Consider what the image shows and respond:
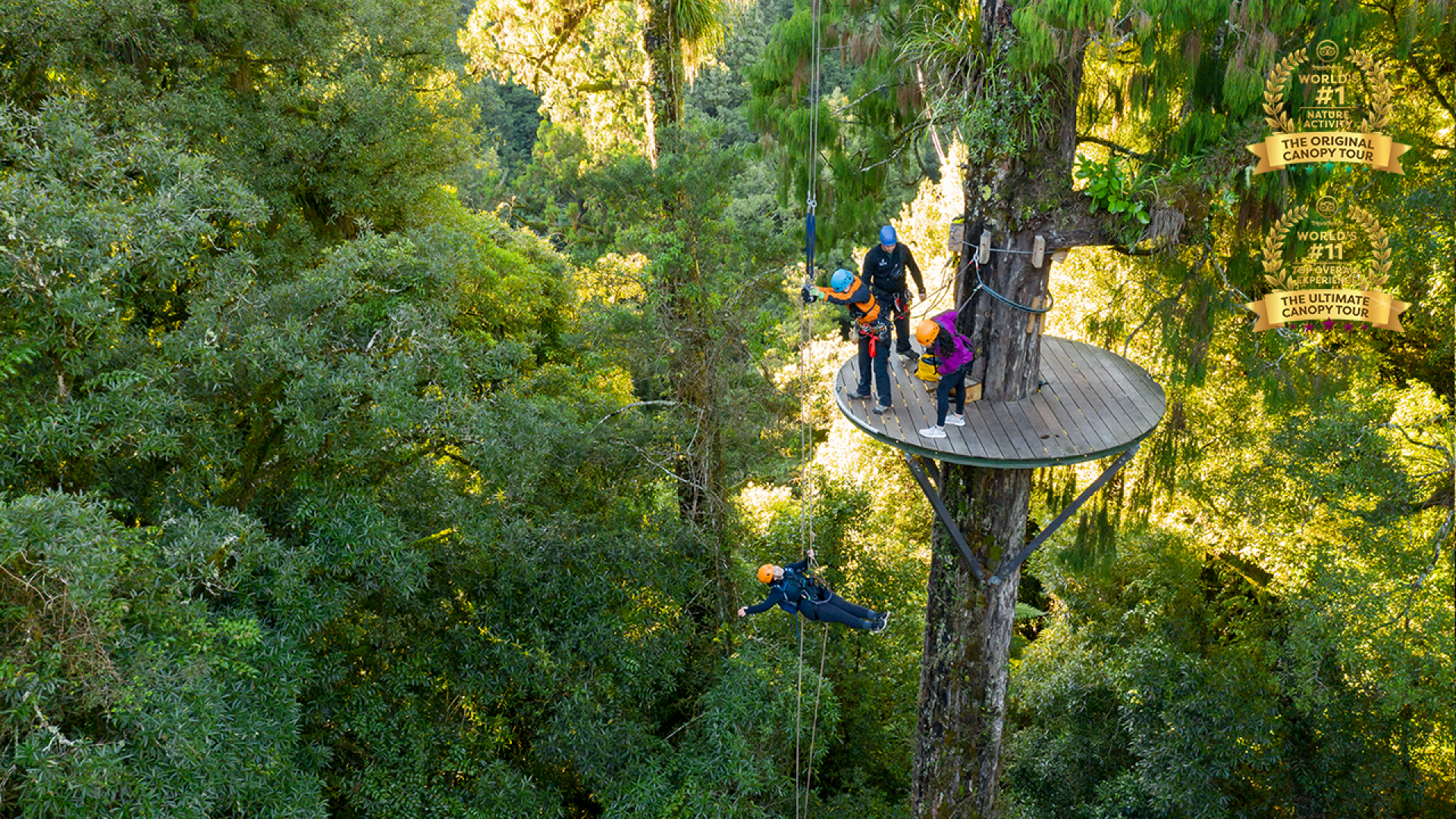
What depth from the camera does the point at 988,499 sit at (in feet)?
25.7

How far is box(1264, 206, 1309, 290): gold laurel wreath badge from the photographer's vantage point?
6473 mm

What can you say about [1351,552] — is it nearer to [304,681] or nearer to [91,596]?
[304,681]

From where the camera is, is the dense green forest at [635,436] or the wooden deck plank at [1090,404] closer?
the dense green forest at [635,436]

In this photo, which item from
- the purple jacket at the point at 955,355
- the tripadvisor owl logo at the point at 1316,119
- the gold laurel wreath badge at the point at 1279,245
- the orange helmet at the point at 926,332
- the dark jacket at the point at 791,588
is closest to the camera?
the tripadvisor owl logo at the point at 1316,119

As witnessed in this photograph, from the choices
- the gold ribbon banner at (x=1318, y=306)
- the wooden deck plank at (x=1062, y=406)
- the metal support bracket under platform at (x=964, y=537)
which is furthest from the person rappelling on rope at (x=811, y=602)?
the gold ribbon banner at (x=1318, y=306)

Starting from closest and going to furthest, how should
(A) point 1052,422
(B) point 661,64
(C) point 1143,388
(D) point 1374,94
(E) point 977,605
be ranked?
(D) point 1374,94 → (A) point 1052,422 → (C) point 1143,388 → (E) point 977,605 → (B) point 661,64

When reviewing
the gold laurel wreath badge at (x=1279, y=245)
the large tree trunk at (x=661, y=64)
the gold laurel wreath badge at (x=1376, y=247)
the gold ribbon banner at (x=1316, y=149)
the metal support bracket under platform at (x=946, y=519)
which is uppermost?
the large tree trunk at (x=661, y=64)

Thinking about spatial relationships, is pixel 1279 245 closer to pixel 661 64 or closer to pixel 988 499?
pixel 988 499

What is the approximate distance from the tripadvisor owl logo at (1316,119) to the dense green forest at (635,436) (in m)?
0.17

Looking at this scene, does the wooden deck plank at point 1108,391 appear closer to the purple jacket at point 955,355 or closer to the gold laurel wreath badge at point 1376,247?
the purple jacket at point 955,355

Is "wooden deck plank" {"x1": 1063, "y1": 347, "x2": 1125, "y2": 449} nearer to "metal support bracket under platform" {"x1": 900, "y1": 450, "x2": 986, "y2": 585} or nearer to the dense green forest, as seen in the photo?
the dense green forest

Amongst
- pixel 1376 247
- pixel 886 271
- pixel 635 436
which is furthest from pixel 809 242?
pixel 1376 247

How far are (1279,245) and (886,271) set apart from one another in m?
2.86

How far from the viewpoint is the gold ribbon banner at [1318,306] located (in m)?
6.61
